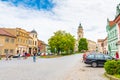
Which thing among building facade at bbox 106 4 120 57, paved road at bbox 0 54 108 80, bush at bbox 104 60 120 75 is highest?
building facade at bbox 106 4 120 57

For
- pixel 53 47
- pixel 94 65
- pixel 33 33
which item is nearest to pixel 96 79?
pixel 94 65

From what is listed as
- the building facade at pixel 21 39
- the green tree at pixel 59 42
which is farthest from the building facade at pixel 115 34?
the green tree at pixel 59 42

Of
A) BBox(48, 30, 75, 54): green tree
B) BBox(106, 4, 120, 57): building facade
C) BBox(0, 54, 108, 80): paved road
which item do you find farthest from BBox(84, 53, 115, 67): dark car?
BBox(48, 30, 75, 54): green tree

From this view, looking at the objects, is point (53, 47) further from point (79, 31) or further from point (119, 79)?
point (79, 31)

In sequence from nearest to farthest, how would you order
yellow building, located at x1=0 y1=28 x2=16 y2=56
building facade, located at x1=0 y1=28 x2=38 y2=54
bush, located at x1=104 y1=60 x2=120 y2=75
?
bush, located at x1=104 y1=60 x2=120 y2=75, yellow building, located at x1=0 y1=28 x2=16 y2=56, building facade, located at x1=0 y1=28 x2=38 y2=54

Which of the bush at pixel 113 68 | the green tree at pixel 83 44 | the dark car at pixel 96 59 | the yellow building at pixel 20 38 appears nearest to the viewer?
the bush at pixel 113 68

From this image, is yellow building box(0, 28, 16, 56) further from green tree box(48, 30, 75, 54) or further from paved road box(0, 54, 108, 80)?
paved road box(0, 54, 108, 80)

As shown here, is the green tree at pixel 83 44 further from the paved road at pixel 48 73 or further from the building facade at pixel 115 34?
the paved road at pixel 48 73

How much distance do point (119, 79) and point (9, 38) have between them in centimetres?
5414

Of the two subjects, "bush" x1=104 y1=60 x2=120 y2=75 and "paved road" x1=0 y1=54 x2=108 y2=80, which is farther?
"bush" x1=104 y1=60 x2=120 y2=75

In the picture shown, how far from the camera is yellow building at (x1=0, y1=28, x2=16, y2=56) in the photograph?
57.4 m

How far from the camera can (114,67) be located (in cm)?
1337

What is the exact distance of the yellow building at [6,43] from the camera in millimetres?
57353

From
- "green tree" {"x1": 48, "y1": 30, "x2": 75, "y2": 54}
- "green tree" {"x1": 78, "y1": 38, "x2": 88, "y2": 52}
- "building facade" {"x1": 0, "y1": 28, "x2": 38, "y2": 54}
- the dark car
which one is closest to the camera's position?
the dark car
